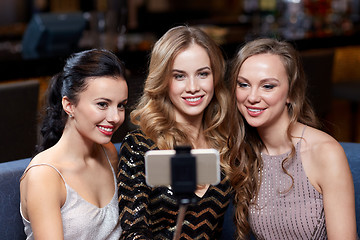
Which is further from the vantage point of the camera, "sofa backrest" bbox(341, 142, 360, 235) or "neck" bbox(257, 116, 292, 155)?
"sofa backrest" bbox(341, 142, 360, 235)

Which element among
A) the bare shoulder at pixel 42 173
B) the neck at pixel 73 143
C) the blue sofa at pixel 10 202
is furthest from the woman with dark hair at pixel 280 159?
the blue sofa at pixel 10 202

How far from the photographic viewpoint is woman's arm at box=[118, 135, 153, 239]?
203 centimetres

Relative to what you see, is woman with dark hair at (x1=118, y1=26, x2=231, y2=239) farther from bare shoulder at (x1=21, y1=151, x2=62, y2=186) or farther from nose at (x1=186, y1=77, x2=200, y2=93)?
bare shoulder at (x1=21, y1=151, x2=62, y2=186)

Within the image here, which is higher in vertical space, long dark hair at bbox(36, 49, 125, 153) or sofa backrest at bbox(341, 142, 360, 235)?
long dark hair at bbox(36, 49, 125, 153)

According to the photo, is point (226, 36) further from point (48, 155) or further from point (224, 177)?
point (48, 155)

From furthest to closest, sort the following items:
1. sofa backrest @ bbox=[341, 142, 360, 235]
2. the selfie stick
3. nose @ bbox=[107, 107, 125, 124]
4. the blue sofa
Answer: sofa backrest @ bbox=[341, 142, 360, 235]
the blue sofa
nose @ bbox=[107, 107, 125, 124]
the selfie stick

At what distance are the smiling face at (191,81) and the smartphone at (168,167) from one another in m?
1.12

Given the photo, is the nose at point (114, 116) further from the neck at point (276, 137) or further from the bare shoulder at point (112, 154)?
the neck at point (276, 137)

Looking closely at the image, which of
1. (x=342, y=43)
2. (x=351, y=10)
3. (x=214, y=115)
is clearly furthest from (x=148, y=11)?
(x=214, y=115)

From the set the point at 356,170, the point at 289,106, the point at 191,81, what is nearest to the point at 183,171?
the point at 191,81

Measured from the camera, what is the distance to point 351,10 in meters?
6.98

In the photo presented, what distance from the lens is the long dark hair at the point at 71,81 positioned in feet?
6.36

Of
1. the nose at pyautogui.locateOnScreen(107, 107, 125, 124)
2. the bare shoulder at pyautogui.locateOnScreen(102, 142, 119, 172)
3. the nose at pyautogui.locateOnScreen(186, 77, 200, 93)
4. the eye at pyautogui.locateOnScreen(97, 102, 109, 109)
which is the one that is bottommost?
the bare shoulder at pyautogui.locateOnScreen(102, 142, 119, 172)

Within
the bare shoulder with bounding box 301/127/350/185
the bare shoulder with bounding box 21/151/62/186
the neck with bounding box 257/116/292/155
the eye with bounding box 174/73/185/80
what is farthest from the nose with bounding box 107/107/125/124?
the bare shoulder with bounding box 301/127/350/185
